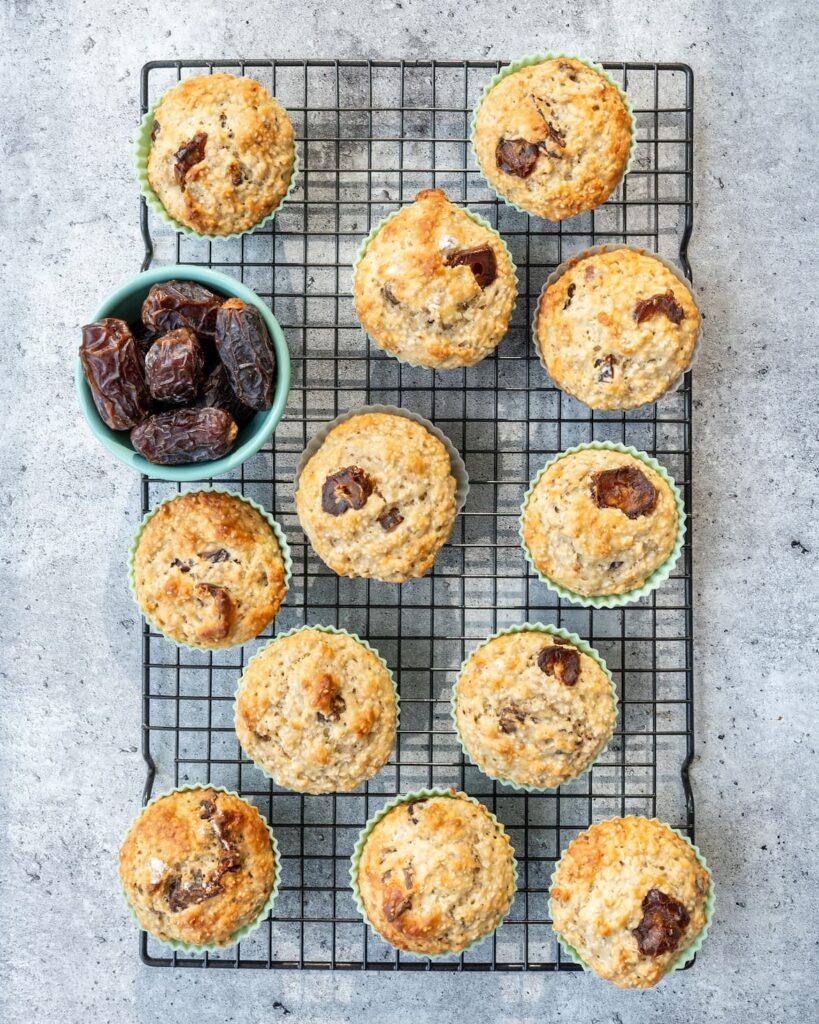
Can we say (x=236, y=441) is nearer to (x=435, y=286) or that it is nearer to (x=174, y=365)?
(x=174, y=365)

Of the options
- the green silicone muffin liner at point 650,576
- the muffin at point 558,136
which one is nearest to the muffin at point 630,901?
the green silicone muffin liner at point 650,576

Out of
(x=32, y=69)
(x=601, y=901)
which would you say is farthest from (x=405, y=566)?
(x=32, y=69)

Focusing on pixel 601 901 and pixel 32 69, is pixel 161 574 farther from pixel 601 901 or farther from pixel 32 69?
pixel 32 69

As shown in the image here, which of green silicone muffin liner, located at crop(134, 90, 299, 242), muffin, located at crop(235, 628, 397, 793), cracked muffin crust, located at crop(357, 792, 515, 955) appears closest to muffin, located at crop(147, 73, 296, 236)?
green silicone muffin liner, located at crop(134, 90, 299, 242)

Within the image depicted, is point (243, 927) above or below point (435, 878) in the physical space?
below

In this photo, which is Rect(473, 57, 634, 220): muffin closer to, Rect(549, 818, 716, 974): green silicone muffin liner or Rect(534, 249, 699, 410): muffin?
Rect(534, 249, 699, 410): muffin

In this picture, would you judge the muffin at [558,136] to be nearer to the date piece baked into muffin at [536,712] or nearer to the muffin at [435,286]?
the muffin at [435,286]

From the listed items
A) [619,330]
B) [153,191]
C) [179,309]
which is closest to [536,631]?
[619,330]
